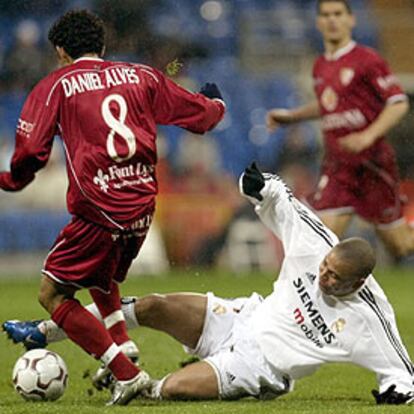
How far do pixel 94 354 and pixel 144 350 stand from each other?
8.02 ft

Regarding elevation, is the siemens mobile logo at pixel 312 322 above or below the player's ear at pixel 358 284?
below

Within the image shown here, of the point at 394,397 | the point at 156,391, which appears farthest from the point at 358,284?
the point at 156,391

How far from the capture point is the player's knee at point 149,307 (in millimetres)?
7234

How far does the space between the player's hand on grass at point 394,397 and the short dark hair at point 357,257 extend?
1.78ft

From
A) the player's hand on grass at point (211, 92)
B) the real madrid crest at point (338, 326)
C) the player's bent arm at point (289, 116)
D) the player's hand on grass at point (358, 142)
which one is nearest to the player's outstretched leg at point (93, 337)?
the real madrid crest at point (338, 326)

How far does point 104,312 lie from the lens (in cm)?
712

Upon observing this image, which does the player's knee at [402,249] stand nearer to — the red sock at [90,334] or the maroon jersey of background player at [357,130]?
the maroon jersey of background player at [357,130]

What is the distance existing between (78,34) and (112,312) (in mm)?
1388

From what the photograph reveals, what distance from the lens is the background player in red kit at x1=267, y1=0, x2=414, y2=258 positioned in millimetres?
10500

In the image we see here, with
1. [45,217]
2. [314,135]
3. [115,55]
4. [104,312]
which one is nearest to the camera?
[104,312]

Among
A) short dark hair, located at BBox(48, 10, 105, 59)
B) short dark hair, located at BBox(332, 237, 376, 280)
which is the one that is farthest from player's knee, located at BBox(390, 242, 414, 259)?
short dark hair, located at BBox(48, 10, 105, 59)

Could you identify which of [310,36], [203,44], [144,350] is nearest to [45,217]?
[203,44]

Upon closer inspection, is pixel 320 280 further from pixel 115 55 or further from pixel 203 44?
pixel 203 44

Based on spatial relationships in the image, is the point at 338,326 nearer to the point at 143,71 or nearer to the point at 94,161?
the point at 94,161
